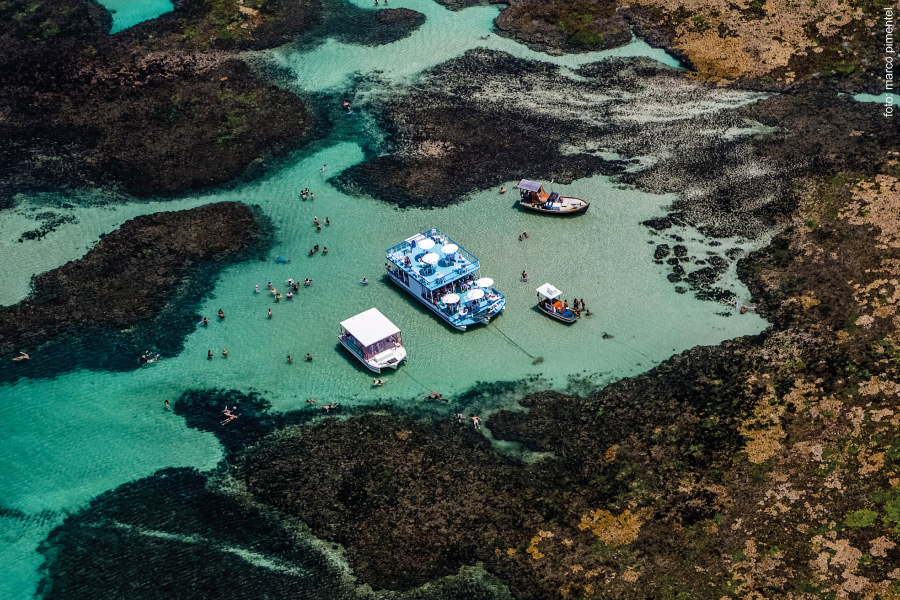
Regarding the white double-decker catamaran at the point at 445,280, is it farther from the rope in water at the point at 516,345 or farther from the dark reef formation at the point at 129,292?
the dark reef formation at the point at 129,292

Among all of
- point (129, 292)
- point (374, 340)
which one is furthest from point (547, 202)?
point (129, 292)

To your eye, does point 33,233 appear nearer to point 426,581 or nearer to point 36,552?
point 36,552

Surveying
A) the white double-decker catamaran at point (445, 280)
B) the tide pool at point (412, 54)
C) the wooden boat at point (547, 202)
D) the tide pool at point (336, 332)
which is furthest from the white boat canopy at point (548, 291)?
the tide pool at point (412, 54)

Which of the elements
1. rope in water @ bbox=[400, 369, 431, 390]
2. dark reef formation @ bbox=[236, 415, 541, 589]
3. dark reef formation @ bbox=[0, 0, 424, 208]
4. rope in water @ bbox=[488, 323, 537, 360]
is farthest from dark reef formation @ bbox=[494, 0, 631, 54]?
dark reef formation @ bbox=[236, 415, 541, 589]

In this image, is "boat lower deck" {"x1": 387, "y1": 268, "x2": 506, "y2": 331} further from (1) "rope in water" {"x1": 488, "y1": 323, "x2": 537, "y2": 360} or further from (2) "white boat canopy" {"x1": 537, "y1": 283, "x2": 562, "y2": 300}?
(2) "white boat canopy" {"x1": 537, "y1": 283, "x2": 562, "y2": 300}

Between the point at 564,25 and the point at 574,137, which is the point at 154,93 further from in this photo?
the point at 564,25

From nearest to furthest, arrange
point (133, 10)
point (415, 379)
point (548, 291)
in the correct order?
point (415, 379)
point (548, 291)
point (133, 10)

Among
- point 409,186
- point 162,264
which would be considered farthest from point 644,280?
point 162,264
